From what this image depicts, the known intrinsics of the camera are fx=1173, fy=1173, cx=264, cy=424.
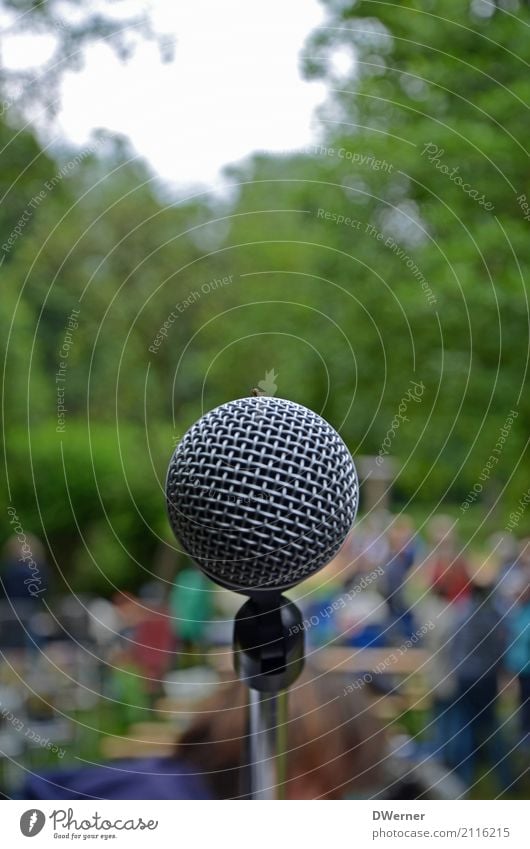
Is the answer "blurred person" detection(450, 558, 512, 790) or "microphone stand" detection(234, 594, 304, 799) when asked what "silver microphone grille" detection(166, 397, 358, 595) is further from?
"blurred person" detection(450, 558, 512, 790)

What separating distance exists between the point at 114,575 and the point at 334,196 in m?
10.6

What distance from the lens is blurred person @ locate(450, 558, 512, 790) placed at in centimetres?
891

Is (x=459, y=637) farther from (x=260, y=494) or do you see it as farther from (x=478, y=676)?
(x=260, y=494)

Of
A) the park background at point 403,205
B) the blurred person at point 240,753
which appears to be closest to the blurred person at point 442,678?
the park background at point 403,205

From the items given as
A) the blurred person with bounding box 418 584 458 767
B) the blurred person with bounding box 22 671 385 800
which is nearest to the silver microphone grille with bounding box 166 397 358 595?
the blurred person with bounding box 22 671 385 800

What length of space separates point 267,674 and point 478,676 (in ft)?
23.7

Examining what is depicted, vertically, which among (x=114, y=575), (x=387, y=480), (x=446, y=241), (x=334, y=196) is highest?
(x=334, y=196)

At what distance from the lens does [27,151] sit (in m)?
10.2

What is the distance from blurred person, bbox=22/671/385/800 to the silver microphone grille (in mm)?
397

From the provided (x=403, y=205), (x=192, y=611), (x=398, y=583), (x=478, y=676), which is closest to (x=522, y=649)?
(x=478, y=676)

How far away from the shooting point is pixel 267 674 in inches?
85.5
